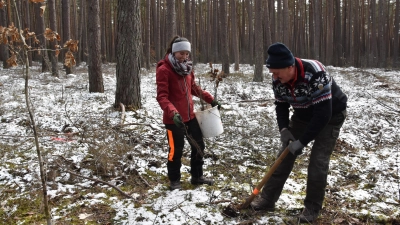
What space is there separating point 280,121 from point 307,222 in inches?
40.6

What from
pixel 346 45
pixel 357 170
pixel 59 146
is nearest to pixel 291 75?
pixel 357 170

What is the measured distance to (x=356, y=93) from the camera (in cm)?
1092

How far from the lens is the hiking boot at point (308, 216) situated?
10.3 ft

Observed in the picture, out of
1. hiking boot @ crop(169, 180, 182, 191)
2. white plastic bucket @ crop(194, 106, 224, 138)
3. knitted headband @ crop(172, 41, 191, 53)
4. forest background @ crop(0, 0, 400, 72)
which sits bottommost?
hiking boot @ crop(169, 180, 182, 191)

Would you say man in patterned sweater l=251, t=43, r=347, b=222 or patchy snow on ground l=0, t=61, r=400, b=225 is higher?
man in patterned sweater l=251, t=43, r=347, b=222

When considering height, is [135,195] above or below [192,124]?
below

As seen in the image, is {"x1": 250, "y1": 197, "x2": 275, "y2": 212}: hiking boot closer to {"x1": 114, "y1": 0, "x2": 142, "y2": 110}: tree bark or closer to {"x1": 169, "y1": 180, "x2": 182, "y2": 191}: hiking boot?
{"x1": 169, "y1": 180, "x2": 182, "y2": 191}: hiking boot

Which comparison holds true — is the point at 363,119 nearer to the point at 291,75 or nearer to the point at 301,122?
the point at 301,122

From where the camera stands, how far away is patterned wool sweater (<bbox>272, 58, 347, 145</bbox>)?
2.79m

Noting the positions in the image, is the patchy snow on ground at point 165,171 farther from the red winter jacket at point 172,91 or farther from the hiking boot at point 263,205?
the red winter jacket at point 172,91

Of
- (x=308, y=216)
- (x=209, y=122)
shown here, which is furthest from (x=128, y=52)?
(x=308, y=216)

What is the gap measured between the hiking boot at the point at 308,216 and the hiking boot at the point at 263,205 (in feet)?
1.05

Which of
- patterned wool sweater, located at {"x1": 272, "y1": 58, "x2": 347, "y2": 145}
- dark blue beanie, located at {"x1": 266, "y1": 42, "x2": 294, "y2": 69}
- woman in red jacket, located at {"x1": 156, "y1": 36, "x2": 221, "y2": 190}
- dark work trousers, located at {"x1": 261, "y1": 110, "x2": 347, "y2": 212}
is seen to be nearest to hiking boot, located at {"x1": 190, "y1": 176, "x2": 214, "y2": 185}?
woman in red jacket, located at {"x1": 156, "y1": 36, "x2": 221, "y2": 190}

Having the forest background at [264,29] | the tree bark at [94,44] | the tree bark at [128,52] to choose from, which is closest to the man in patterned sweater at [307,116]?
the tree bark at [128,52]
